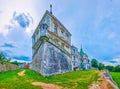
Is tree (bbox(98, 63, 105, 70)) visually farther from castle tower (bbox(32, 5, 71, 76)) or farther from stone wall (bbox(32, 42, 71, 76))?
stone wall (bbox(32, 42, 71, 76))

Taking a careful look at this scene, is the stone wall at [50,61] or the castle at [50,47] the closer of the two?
the stone wall at [50,61]

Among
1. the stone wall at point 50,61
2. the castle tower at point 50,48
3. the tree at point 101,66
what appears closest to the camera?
the stone wall at point 50,61

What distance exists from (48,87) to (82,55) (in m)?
69.0

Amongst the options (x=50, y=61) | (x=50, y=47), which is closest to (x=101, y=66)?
(x=50, y=47)

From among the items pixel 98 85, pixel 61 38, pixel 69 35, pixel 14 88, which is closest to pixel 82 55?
pixel 69 35

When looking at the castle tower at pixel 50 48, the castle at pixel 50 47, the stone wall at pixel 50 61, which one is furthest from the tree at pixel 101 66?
the stone wall at pixel 50 61

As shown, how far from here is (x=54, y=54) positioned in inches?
1708

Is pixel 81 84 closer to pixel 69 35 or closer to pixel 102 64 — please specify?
pixel 69 35

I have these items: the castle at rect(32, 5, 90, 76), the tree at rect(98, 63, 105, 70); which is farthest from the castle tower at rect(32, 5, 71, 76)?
the tree at rect(98, 63, 105, 70)

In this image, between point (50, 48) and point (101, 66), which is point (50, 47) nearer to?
point (50, 48)

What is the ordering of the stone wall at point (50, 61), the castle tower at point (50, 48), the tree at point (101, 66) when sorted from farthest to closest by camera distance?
the tree at point (101, 66) → the castle tower at point (50, 48) → the stone wall at point (50, 61)

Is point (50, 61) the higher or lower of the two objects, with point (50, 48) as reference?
lower

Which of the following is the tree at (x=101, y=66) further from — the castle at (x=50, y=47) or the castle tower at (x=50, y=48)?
the castle tower at (x=50, y=48)

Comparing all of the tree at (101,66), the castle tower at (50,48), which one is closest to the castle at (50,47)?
the castle tower at (50,48)
